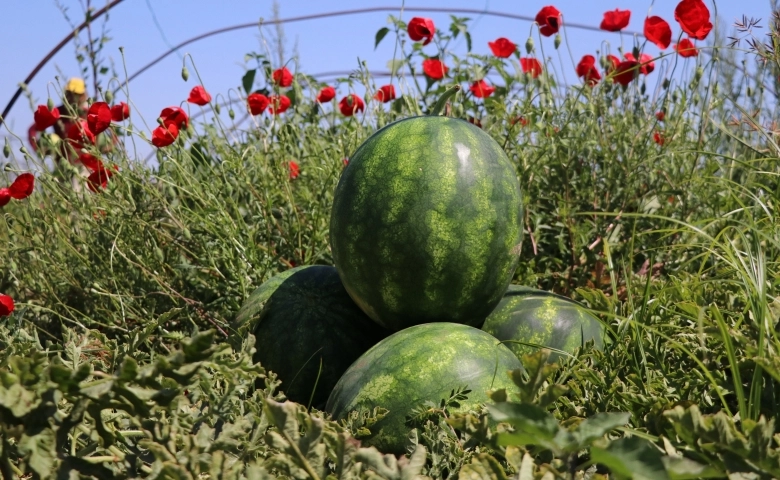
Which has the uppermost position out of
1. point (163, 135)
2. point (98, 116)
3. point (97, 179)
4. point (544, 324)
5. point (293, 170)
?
point (98, 116)

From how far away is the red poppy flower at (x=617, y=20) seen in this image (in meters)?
4.37

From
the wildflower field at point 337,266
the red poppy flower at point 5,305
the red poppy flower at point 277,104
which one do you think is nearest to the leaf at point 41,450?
the wildflower field at point 337,266

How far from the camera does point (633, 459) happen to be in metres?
1.48

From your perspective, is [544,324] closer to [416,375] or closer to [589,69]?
[416,375]

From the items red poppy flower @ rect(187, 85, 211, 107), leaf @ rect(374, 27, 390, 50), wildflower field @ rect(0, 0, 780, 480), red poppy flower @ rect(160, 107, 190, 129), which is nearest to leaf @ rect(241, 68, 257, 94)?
wildflower field @ rect(0, 0, 780, 480)

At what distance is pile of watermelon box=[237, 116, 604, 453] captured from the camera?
8.18ft

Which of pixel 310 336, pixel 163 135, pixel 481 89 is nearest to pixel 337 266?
pixel 310 336

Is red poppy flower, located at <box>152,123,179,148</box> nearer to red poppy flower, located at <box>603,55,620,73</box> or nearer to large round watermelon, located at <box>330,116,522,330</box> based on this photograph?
large round watermelon, located at <box>330,116,522,330</box>

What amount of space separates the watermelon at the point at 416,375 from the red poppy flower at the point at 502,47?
2.36 metres

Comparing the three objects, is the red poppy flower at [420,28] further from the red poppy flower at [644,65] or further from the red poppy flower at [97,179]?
the red poppy flower at [97,179]

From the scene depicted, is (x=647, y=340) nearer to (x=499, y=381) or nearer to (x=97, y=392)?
(x=499, y=381)

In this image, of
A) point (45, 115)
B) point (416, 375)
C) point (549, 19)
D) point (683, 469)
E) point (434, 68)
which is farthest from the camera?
point (434, 68)

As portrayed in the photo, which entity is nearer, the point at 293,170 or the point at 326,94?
the point at 293,170

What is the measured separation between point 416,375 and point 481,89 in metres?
2.44
